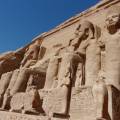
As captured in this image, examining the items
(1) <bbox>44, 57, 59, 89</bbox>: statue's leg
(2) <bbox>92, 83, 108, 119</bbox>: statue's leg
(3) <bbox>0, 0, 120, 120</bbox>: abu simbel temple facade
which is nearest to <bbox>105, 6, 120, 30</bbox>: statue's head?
(3) <bbox>0, 0, 120, 120</bbox>: abu simbel temple facade

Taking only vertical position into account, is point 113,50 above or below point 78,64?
above

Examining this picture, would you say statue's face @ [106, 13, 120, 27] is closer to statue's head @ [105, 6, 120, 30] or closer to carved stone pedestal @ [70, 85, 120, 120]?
statue's head @ [105, 6, 120, 30]

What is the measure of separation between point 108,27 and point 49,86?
317 centimetres

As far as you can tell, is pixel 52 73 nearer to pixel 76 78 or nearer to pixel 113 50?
pixel 76 78

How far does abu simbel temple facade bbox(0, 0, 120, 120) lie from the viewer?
6086 mm

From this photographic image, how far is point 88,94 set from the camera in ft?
21.0

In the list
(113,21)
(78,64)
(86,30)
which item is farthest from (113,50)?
(86,30)

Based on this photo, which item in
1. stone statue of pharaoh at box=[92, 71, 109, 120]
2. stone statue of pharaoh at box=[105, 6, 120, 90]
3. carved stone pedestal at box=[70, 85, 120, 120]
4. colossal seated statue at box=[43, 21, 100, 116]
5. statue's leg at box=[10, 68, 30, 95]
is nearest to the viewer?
stone statue of pharaoh at box=[92, 71, 109, 120]

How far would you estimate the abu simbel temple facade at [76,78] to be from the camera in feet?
20.0

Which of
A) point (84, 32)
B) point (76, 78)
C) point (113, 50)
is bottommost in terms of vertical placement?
point (76, 78)

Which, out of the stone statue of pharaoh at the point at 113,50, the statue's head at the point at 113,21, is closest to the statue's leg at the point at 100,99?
the stone statue of pharaoh at the point at 113,50

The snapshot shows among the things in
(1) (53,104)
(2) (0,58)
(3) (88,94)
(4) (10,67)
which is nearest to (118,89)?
(3) (88,94)

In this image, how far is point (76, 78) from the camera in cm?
786

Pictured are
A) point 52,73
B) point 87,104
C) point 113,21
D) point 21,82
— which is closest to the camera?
point 87,104
